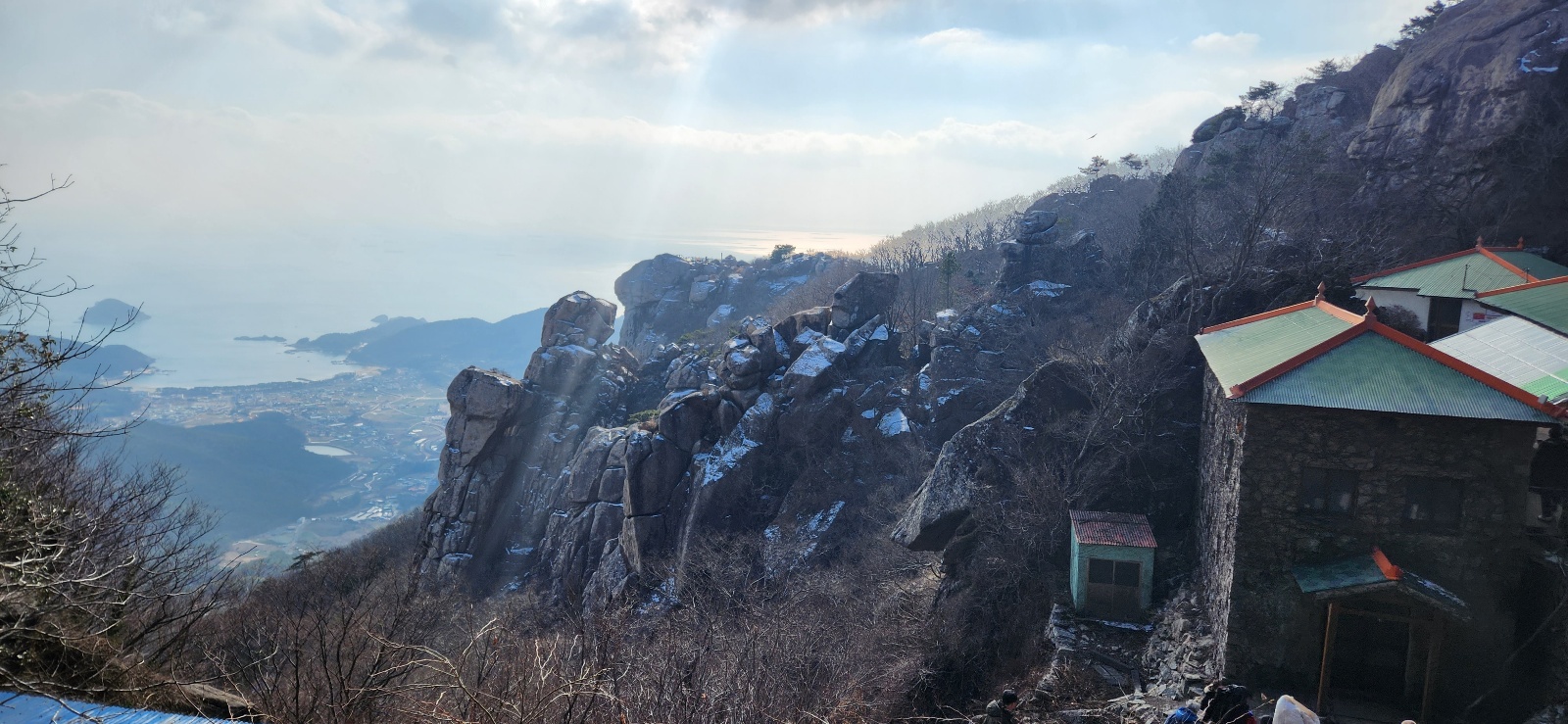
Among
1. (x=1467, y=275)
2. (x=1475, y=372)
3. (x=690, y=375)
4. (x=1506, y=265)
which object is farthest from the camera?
(x=690, y=375)

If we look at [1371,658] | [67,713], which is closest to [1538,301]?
[1371,658]

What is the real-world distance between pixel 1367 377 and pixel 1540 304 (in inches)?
357

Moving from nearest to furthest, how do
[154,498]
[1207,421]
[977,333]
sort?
[1207,421], [154,498], [977,333]

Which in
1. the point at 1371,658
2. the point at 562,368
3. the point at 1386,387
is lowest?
the point at 562,368

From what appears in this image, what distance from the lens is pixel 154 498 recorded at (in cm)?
2420

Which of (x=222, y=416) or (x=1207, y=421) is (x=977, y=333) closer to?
(x=1207, y=421)

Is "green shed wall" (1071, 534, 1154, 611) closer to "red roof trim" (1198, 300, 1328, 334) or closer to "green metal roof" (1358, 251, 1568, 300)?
"red roof trim" (1198, 300, 1328, 334)

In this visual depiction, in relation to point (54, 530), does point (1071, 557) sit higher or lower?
lower

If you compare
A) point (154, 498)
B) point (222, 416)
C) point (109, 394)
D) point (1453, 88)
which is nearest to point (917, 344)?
point (1453, 88)

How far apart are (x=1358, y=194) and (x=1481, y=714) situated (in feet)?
93.9

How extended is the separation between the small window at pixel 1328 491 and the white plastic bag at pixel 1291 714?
19.1 ft

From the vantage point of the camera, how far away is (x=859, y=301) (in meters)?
42.4

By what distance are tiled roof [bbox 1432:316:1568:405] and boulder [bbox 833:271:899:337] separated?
26.8 metres

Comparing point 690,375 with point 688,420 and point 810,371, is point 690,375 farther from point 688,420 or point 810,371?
point 810,371
